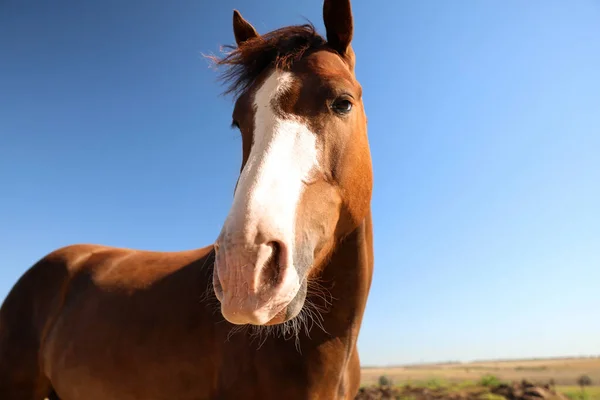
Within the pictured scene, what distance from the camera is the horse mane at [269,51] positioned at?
237 centimetres

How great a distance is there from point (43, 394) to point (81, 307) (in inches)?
41.5

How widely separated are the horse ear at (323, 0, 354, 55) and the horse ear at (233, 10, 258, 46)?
0.72 meters

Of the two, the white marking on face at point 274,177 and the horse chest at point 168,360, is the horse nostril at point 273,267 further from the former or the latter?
the horse chest at point 168,360

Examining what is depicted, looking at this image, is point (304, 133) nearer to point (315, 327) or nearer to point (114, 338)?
point (315, 327)

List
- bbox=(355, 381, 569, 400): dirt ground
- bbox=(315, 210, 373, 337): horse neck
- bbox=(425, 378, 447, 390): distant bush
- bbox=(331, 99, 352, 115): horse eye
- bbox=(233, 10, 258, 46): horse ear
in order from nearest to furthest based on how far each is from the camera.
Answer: bbox=(331, 99, 352, 115): horse eye → bbox=(315, 210, 373, 337): horse neck → bbox=(233, 10, 258, 46): horse ear → bbox=(355, 381, 569, 400): dirt ground → bbox=(425, 378, 447, 390): distant bush

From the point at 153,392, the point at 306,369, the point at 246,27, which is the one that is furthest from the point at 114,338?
the point at 246,27

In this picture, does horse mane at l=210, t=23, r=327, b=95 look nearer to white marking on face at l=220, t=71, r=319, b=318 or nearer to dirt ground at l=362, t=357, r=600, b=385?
white marking on face at l=220, t=71, r=319, b=318

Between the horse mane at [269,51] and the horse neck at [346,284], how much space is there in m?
1.20

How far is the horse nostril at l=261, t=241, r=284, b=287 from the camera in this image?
139cm

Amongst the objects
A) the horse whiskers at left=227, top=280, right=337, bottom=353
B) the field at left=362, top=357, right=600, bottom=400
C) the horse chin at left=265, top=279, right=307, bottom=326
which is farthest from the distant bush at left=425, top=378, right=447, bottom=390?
the horse chin at left=265, top=279, right=307, bottom=326

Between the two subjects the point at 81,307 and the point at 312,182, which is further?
the point at 81,307

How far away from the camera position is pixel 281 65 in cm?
224

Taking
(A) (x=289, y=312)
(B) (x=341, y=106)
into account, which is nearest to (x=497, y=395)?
(B) (x=341, y=106)

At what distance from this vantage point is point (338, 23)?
2617mm
